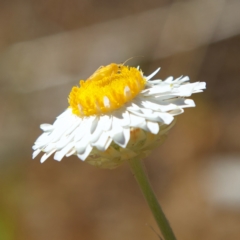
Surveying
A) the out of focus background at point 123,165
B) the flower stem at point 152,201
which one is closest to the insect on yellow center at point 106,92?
the flower stem at point 152,201

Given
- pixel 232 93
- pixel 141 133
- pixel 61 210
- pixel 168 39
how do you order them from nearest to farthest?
pixel 141 133
pixel 61 210
pixel 232 93
pixel 168 39

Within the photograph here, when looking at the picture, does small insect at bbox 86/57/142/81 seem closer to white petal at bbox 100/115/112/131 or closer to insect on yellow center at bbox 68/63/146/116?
insect on yellow center at bbox 68/63/146/116

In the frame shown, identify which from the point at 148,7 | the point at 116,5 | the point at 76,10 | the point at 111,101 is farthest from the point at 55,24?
the point at 111,101

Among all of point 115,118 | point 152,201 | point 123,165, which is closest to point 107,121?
point 115,118

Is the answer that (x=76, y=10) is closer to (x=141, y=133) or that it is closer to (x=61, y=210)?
(x=61, y=210)

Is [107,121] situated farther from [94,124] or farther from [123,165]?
[123,165]

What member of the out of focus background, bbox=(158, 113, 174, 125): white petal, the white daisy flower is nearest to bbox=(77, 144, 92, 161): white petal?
the white daisy flower

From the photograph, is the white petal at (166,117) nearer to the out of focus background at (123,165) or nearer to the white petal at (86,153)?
the white petal at (86,153)
